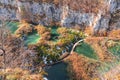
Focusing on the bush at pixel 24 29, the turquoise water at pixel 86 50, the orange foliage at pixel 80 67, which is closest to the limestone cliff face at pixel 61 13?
the bush at pixel 24 29

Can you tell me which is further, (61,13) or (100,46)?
(61,13)

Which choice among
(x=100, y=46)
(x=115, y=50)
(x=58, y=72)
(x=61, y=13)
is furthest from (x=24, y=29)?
(x=115, y=50)

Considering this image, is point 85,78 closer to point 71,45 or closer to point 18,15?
point 71,45

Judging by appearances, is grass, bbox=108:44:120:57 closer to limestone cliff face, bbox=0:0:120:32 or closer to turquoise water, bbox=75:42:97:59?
turquoise water, bbox=75:42:97:59

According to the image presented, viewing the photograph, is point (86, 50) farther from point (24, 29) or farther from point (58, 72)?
point (24, 29)

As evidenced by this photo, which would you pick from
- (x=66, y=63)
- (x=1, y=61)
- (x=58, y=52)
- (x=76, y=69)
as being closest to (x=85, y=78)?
(x=76, y=69)

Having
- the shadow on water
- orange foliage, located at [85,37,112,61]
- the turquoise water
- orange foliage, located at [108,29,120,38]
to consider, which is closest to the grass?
orange foliage, located at [85,37,112,61]
